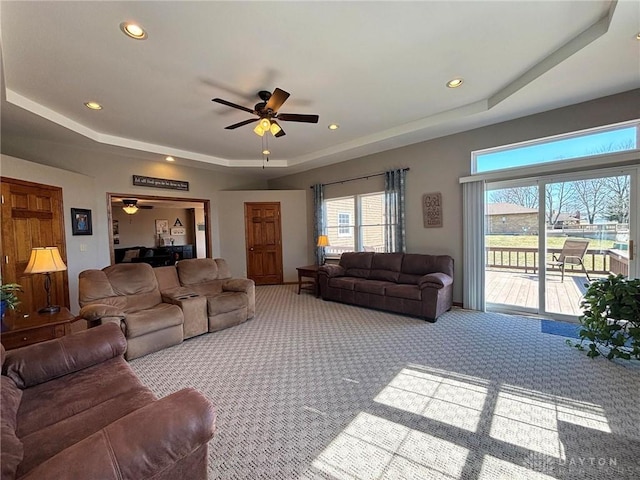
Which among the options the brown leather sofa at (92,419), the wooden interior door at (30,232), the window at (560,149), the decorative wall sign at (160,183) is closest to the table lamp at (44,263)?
Result: the wooden interior door at (30,232)

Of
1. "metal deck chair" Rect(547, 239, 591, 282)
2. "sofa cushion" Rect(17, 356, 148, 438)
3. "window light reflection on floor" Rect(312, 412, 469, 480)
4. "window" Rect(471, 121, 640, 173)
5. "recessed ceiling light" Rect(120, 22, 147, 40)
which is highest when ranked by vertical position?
"recessed ceiling light" Rect(120, 22, 147, 40)

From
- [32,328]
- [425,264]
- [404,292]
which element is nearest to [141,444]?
[32,328]

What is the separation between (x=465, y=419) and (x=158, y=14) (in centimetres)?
369

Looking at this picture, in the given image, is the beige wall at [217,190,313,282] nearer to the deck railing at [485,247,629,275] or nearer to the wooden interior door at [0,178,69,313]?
the wooden interior door at [0,178,69,313]

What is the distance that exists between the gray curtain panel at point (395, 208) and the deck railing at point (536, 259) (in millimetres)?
1466

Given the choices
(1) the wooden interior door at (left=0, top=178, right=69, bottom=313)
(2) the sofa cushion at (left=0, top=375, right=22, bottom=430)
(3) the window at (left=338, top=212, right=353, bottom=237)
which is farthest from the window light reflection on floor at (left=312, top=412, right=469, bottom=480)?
(3) the window at (left=338, top=212, right=353, bottom=237)

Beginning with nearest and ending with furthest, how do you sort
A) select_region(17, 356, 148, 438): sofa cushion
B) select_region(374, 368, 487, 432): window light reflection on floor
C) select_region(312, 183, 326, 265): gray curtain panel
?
select_region(17, 356, 148, 438): sofa cushion → select_region(374, 368, 487, 432): window light reflection on floor → select_region(312, 183, 326, 265): gray curtain panel

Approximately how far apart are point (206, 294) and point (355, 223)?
343 centimetres

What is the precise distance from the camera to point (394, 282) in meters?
4.78

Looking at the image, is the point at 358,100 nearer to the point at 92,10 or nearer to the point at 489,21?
the point at 489,21

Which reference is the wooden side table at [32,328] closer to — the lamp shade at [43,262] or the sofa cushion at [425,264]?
the lamp shade at [43,262]

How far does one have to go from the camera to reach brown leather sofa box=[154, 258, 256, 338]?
3637 mm

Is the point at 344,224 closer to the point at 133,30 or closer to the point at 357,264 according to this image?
the point at 357,264

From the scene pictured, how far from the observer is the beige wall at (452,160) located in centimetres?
339
